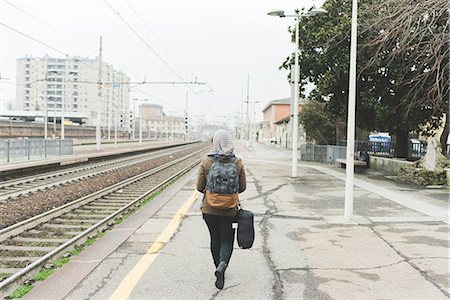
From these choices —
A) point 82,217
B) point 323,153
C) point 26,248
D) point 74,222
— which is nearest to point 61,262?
point 26,248

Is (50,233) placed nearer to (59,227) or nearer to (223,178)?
(59,227)

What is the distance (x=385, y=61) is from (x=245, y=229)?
16746 mm

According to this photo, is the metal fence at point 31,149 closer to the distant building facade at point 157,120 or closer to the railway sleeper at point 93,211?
the railway sleeper at point 93,211

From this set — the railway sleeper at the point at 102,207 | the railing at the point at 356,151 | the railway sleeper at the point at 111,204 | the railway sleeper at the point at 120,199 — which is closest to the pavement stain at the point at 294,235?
the railway sleeper at the point at 102,207

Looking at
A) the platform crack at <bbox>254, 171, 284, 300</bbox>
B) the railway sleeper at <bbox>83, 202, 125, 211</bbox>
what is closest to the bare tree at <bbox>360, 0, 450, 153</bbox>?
the platform crack at <bbox>254, 171, 284, 300</bbox>

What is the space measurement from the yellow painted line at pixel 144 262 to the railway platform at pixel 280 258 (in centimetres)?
1

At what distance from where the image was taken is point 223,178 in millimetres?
4844

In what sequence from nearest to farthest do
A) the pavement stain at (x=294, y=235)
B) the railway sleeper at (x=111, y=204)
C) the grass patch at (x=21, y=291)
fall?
the grass patch at (x=21, y=291) < the pavement stain at (x=294, y=235) < the railway sleeper at (x=111, y=204)

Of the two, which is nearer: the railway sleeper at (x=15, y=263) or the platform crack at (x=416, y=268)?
the platform crack at (x=416, y=268)

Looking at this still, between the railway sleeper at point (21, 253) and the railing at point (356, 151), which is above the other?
the railing at point (356, 151)

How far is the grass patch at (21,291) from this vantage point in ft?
15.4

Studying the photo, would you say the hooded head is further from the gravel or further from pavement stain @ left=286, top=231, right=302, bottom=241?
the gravel

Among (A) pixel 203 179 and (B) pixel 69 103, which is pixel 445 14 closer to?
(A) pixel 203 179

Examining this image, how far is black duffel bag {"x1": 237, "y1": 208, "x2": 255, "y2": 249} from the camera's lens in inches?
198
